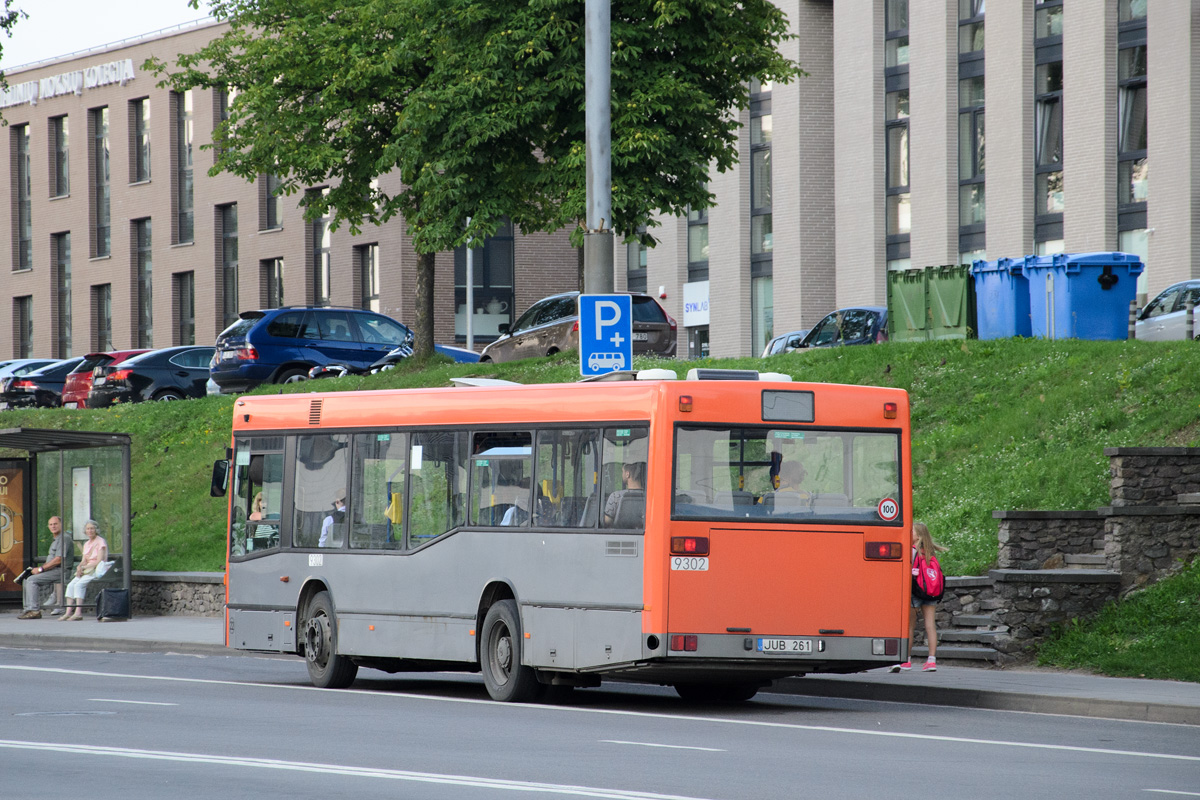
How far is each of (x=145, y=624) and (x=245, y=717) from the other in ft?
41.0

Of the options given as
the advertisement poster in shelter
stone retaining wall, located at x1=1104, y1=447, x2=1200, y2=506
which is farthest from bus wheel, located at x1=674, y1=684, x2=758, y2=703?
the advertisement poster in shelter

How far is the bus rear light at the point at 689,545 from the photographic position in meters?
13.3

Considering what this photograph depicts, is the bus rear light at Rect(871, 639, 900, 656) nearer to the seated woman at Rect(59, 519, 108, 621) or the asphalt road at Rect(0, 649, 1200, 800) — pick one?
the asphalt road at Rect(0, 649, 1200, 800)

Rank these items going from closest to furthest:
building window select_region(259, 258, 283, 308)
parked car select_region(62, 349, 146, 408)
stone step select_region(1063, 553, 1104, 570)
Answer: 1. stone step select_region(1063, 553, 1104, 570)
2. parked car select_region(62, 349, 146, 408)
3. building window select_region(259, 258, 283, 308)

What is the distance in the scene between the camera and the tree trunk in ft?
110

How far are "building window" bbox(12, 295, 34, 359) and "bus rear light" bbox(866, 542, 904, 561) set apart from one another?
6434 centimetres

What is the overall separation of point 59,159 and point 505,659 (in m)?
61.3

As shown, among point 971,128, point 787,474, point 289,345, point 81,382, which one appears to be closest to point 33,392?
point 81,382

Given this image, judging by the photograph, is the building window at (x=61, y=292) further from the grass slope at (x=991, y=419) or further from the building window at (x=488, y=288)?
the grass slope at (x=991, y=419)

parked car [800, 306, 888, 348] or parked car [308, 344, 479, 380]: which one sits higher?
parked car [800, 306, 888, 348]

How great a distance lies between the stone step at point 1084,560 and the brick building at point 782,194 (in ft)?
74.6

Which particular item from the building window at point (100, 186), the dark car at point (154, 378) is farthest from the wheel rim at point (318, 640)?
the building window at point (100, 186)

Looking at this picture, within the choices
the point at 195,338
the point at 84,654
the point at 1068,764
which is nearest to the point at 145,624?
the point at 84,654

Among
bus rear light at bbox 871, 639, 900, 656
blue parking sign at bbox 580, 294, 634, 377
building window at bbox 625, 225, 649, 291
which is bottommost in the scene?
bus rear light at bbox 871, 639, 900, 656
